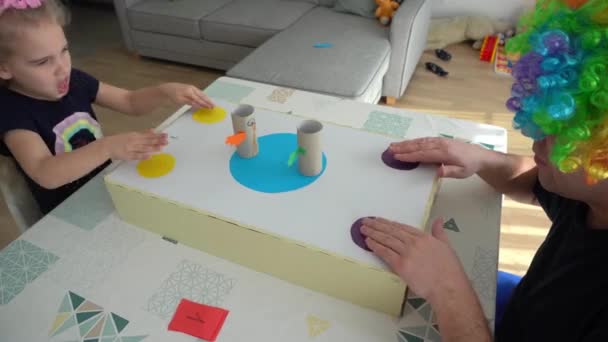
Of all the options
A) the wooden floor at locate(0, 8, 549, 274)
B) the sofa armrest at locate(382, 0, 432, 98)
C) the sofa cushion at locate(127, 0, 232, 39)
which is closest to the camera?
the wooden floor at locate(0, 8, 549, 274)

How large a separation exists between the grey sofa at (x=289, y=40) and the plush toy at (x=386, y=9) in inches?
2.1

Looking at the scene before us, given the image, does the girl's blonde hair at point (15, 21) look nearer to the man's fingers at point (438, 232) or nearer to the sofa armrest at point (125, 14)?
the man's fingers at point (438, 232)

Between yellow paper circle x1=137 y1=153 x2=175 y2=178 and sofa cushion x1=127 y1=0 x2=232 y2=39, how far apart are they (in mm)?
2073

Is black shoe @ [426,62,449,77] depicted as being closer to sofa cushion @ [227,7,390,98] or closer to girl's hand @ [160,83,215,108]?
sofa cushion @ [227,7,390,98]

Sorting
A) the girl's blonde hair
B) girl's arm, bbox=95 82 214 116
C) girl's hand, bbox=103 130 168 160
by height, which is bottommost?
girl's arm, bbox=95 82 214 116

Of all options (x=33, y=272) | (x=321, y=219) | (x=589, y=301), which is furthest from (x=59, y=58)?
(x=589, y=301)

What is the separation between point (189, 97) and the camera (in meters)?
1.16

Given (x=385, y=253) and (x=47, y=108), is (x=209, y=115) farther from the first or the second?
(x=385, y=253)

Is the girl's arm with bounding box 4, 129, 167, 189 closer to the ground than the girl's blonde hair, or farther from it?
closer to the ground

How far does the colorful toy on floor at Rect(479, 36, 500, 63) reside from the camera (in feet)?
10.0

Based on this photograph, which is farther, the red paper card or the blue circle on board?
the blue circle on board

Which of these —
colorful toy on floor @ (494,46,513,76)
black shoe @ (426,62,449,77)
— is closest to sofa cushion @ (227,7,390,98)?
black shoe @ (426,62,449,77)

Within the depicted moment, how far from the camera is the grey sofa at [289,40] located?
2.09 m

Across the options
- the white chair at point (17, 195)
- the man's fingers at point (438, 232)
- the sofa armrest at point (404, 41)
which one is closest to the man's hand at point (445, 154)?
the man's fingers at point (438, 232)
